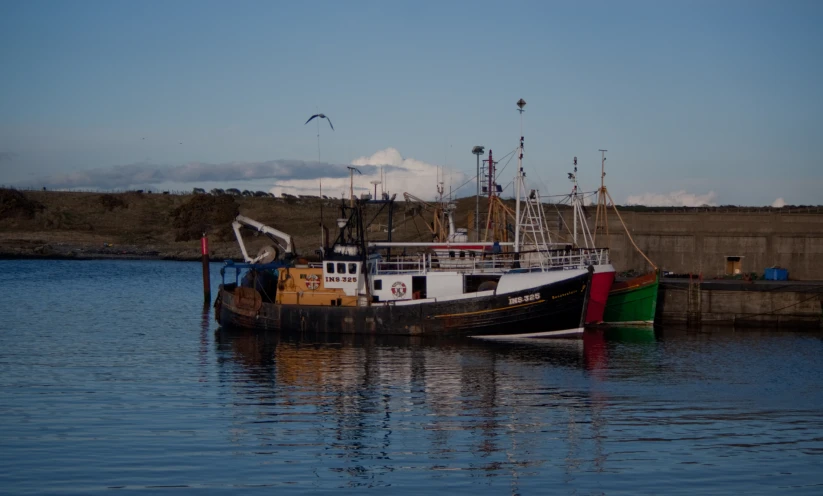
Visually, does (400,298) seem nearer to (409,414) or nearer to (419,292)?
(419,292)

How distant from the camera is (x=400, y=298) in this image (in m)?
40.7

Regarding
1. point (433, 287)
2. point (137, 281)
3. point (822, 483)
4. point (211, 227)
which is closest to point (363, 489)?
point (822, 483)

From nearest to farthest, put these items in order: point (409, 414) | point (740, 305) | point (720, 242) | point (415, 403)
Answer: point (409, 414) < point (415, 403) < point (740, 305) < point (720, 242)

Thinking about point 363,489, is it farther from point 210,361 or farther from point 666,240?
point 666,240

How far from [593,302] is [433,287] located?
26.0 ft

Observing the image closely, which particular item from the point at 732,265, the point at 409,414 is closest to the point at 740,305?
the point at 732,265

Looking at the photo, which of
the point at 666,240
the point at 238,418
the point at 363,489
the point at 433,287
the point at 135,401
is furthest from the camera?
the point at 666,240

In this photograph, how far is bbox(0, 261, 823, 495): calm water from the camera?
18422 millimetres

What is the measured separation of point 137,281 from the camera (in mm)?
79875

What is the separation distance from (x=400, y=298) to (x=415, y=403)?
14.8 metres

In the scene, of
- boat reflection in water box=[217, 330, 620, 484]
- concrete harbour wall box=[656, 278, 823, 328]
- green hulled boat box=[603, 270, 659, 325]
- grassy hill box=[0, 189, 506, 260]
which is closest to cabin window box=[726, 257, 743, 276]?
concrete harbour wall box=[656, 278, 823, 328]

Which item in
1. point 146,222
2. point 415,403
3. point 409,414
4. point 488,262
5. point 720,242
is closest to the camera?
point 409,414

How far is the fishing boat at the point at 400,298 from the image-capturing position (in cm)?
3875

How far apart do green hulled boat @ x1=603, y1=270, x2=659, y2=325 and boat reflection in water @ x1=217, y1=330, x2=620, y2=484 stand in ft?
23.0
